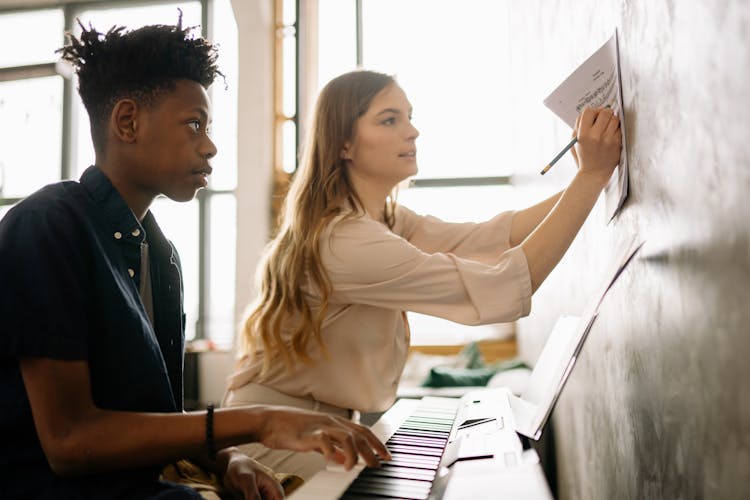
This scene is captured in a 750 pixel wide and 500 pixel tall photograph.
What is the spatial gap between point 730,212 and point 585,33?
878mm

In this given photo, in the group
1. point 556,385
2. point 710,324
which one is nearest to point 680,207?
point 710,324

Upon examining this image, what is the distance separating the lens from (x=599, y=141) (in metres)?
1.10

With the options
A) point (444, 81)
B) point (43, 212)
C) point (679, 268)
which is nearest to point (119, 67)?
point (43, 212)

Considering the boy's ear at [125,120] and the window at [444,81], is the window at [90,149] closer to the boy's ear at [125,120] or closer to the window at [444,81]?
the window at [444,81]

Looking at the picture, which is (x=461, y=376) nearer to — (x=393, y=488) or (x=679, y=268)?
(x=393, y=488)

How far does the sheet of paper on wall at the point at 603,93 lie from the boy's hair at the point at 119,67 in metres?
0.70

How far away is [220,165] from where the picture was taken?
6508 millimetres

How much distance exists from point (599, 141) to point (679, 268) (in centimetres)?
40

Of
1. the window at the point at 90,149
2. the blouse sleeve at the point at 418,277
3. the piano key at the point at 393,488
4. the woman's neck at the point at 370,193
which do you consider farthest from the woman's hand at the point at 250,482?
the window at the point at 90,149

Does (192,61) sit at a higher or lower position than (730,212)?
higher

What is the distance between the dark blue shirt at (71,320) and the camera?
94cm

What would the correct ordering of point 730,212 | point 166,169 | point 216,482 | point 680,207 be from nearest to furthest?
1. point 730,212
2. point 680,207
3. point 166,169
4. point 216,482

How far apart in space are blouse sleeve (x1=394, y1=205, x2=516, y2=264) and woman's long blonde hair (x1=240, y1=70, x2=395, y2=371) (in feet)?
0.32

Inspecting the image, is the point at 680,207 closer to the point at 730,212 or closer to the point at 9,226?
the point at 730,212
